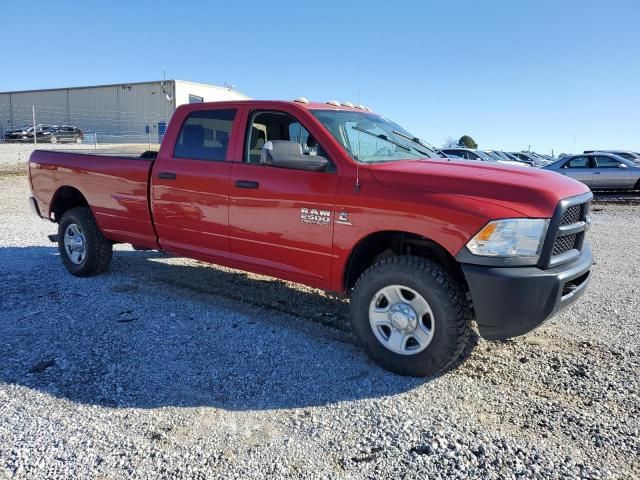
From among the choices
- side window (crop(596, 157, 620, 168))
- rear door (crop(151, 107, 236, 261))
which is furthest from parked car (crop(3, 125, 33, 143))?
rear door (crop(151, 107, 236, 261))

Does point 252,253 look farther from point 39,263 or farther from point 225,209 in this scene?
point 39,263

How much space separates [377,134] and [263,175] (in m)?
1.07

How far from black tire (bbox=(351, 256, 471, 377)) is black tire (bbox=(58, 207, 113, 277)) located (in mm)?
3526

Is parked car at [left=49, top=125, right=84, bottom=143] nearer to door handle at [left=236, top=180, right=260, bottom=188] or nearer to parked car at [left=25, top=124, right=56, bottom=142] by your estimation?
parked car at [left=25, top=124, right=56, bottom=142]

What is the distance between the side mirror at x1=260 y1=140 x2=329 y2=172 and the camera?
3.87 m

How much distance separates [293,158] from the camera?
389 centimetres

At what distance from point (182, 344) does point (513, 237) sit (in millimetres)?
2631

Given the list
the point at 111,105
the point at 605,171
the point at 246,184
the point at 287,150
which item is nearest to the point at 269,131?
the point at 246,184

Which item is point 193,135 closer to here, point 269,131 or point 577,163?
point 269,131

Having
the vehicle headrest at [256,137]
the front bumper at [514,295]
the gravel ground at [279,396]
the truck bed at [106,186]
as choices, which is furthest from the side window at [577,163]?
the truck bed at [106,186]

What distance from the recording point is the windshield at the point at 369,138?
13.4 feet

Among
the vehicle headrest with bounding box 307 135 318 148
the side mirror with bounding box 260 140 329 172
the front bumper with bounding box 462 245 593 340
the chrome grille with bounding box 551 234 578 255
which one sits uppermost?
the vehicle headrest with bounding box 307 135 318 148

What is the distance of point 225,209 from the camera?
4.54 m

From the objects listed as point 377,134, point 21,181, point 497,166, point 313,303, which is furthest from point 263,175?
point 21,181
